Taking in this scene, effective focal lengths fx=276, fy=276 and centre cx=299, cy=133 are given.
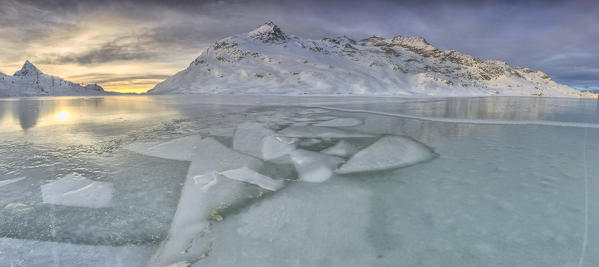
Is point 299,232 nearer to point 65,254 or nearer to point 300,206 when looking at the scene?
point 300,206

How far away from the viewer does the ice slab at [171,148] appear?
4734mm

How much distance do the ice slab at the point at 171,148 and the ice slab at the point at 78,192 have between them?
1330mm

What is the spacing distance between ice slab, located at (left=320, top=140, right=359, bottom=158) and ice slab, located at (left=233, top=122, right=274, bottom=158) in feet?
4.06

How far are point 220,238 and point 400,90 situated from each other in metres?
68.3

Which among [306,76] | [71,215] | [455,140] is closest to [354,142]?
[455,140]

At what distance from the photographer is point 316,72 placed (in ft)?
224

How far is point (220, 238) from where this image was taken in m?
2.20

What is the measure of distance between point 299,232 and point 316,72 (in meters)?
68.0

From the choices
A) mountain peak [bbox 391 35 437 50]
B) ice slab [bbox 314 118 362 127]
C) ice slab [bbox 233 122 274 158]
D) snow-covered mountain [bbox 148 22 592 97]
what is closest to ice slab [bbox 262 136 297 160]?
ice slab [bbox 233 122 274 158]

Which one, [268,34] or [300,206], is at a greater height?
[268,34]

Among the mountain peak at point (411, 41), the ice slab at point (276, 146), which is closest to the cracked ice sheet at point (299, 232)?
the ice slab at point (276, 146)

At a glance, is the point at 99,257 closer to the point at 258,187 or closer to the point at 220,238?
the point at 220,238

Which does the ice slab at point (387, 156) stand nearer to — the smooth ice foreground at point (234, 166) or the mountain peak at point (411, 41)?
the smooth ice foreground at point (234, 166)

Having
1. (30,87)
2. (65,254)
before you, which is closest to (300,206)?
(65,254)
